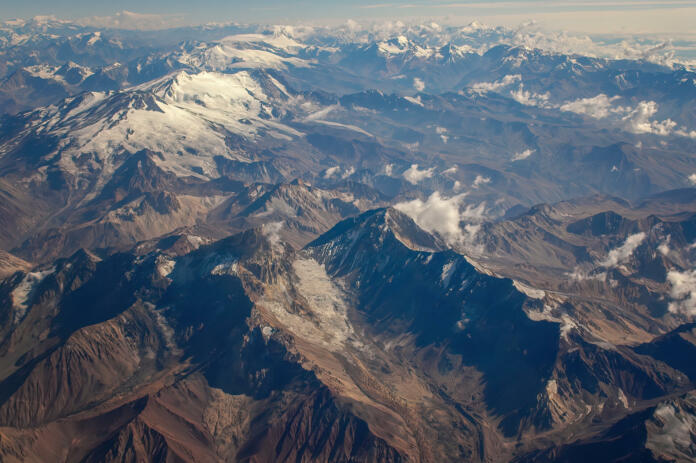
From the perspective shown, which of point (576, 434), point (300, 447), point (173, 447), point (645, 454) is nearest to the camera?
point (645, 454)

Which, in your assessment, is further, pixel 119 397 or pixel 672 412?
pixel 119 397

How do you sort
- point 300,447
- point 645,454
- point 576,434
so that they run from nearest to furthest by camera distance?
point 645,454 → point 300,447 → point 576,434

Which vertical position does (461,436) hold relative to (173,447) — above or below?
below

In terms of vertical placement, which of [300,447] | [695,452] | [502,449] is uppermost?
[695,452]

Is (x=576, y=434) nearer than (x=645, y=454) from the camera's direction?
No

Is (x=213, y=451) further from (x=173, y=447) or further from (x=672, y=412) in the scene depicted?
(x=672, y=412)

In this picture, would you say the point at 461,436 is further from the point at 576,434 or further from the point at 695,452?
the point at 695,452

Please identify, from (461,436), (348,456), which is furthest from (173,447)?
(461,436)

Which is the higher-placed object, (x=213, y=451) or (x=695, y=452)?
(x=695, y=452)

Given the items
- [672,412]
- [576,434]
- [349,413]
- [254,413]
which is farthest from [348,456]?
[672,412]
